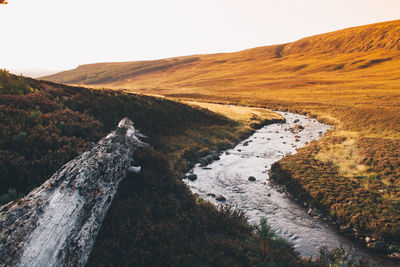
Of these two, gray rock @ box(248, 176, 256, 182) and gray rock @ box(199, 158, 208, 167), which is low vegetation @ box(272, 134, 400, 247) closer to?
gray rock @ box(248, 176, 256, 182)

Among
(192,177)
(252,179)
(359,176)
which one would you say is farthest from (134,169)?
(359,176)

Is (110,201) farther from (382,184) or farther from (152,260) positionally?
(382,184)

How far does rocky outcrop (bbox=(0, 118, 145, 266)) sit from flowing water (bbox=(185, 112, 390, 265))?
813 cm

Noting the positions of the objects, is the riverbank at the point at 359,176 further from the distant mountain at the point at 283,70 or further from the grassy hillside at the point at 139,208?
the distant mountain at the point at 283,70

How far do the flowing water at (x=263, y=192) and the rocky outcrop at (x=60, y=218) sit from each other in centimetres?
813

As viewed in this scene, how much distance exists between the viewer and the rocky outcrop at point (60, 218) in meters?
4.84

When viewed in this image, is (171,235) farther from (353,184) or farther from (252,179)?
(353,184)

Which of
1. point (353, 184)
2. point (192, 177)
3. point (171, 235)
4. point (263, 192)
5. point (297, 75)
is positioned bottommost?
point (263, 192)

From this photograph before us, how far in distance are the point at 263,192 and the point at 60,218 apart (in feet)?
41.8

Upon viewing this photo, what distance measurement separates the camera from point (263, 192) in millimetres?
15359

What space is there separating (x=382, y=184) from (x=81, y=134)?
20.0m

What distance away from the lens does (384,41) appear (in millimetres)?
147000

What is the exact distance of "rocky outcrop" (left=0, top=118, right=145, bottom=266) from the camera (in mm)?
4845

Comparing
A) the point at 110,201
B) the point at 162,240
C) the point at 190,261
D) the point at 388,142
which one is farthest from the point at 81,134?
the point at 388,142
